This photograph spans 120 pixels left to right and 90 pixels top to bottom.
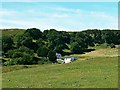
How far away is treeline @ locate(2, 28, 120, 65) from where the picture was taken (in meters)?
101

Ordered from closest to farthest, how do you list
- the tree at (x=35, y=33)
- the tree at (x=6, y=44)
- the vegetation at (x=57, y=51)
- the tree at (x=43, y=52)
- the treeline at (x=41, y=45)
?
1. the vegetation at (x=57, y=51)
2. the treeline at (x=41, y=45)
3. the tree at (x=43, y=52)
4. the tree at (x=6, y=44)
5. the tree at (x=35, y=33)

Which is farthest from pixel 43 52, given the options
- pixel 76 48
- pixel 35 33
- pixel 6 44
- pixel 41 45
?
→ pixel 35 33

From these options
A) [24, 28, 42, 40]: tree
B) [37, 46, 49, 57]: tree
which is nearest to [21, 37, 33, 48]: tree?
[37, 46, 49, 57]: tree

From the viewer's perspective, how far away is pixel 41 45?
438ft

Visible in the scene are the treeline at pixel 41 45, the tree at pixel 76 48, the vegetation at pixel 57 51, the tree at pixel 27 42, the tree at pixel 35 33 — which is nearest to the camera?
the vegetation at pixel 57 51

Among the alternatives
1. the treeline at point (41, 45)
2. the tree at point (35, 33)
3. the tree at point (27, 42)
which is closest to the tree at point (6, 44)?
the treeline at point (41, 45)

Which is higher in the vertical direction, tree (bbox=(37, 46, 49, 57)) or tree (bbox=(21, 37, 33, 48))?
tree (bbox=(21, 37, 33, 48))

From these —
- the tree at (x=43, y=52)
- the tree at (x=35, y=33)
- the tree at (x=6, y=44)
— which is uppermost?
the tree at (x=35, y=33)

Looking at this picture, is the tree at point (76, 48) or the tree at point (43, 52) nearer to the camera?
the tree at point (43, 52)

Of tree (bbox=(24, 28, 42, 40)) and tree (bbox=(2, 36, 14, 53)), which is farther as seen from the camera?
tree (bbox=(24, 28, 42, 40))

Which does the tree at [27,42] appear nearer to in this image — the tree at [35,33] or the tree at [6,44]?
the tree at [6,44]

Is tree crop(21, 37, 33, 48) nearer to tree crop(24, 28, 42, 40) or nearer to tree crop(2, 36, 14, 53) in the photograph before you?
tree crop(2, 36, 14, 53)

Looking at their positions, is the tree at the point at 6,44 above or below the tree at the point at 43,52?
above

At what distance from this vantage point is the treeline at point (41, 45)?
101 m
